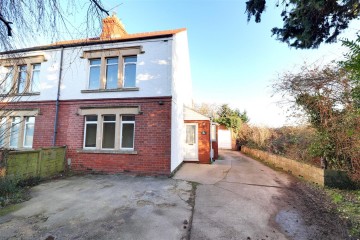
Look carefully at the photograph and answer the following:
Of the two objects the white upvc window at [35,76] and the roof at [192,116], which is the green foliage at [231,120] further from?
the white upvc window at [35,76]

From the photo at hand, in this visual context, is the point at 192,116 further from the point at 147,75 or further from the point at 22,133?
the point at 22,133

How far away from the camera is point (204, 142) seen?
40.1 ft

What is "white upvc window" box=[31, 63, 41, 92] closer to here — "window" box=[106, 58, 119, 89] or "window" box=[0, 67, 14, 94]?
"window" box=[0, 67, 14, 94]

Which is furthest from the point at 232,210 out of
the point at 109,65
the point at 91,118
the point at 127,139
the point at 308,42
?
the point at 109,65

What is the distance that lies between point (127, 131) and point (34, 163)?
3.77 meters

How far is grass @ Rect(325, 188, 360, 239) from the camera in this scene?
13.9 feet

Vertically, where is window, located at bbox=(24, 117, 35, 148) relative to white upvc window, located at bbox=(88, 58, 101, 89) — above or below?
below

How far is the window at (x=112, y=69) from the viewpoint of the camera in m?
9.47

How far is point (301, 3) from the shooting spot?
4.49 meters

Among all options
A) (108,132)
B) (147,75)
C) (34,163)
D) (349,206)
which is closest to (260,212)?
(349,206)

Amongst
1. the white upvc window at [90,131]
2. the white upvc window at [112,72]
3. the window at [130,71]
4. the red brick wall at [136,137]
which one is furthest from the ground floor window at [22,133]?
the window at [130,71]

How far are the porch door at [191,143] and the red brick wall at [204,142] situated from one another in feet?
0.84

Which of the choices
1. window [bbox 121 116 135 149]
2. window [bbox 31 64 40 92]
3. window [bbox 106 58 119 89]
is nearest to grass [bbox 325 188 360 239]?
window [bbox 121 116 135 149]

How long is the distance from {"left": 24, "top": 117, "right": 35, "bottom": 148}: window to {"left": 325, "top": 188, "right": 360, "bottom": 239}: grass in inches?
515
